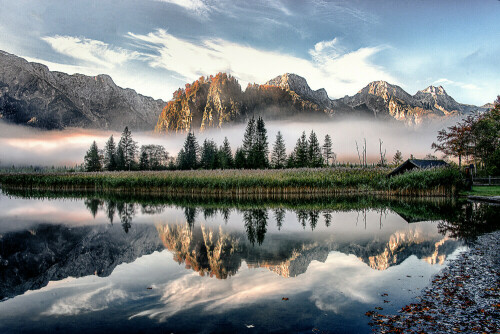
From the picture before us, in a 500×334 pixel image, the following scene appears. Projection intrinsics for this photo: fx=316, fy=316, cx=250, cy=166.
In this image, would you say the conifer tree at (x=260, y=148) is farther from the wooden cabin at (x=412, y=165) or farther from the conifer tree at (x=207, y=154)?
the wooden cabin at (x=412, y=165)

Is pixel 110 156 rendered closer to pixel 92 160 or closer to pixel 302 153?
pixel 92 160

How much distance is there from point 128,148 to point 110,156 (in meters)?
6.33

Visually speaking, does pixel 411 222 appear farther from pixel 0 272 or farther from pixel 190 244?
pixel 0 272

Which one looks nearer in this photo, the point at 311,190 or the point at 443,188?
the point at 443,188

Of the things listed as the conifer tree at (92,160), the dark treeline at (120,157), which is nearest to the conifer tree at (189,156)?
the dark treeline at (120,157)

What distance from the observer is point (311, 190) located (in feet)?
99.2

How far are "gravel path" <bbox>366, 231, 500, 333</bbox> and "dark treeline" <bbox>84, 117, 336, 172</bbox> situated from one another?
6605 cm

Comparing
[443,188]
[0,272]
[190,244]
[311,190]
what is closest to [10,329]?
[0,272]

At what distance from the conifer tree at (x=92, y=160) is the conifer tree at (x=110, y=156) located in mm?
2275

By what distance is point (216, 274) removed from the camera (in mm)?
6828

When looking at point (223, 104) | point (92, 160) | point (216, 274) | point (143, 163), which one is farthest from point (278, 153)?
point (223, 104)

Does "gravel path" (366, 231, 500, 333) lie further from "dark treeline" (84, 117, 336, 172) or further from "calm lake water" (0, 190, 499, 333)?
"dark treeline" (84, 117, 336, 172)

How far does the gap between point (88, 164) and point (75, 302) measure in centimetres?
9274

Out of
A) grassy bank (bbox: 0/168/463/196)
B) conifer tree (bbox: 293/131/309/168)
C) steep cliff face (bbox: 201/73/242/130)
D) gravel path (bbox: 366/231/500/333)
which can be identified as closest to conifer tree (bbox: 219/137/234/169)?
conifer tree (bbox: 293/131/309/168)
